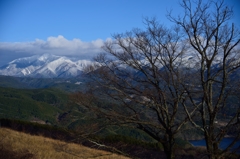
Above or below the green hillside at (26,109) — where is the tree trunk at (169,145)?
above

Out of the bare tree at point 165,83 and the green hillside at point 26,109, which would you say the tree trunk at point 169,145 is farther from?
the green hillside at point 26,109

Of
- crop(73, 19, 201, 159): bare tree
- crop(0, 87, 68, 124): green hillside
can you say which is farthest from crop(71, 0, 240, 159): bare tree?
crop(0, 87, 68, 124): green hillside

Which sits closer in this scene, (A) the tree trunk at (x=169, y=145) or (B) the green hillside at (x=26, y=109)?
(A) the tree trunk at (x=169, y=145)

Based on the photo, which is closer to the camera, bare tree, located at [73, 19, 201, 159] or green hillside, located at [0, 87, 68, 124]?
bare tree, located at [73, 19, 201, 159]

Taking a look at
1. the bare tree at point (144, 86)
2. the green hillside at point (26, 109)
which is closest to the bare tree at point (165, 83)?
the bare tree at point (144, 86)

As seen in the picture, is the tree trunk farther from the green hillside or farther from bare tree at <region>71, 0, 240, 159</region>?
the green hillside

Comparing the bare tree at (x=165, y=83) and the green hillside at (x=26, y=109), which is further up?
the bare tree at (x=165, y=83)

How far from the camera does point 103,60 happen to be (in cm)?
1067

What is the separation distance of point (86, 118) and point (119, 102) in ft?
5.03

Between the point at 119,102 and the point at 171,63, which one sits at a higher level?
the point at 171,63

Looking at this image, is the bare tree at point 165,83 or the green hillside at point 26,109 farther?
the green hillside at point 26,109

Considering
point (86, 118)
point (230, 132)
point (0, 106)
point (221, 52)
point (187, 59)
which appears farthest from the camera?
point (0, 106)

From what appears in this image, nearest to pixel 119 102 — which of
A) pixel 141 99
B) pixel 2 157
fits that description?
pixel 141 99

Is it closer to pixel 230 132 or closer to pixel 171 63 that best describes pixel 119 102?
pixel 171 63
